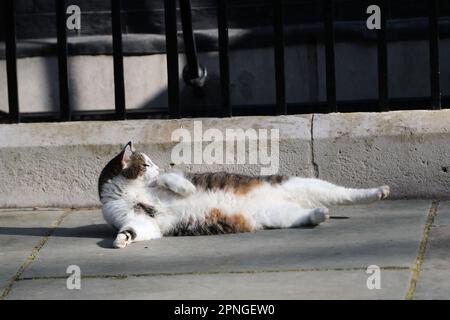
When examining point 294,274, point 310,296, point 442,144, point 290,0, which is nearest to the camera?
point 310,296

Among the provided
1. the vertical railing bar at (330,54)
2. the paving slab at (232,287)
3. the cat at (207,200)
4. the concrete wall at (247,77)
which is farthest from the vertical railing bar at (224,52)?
Answer: the concrete wall at (247,77)

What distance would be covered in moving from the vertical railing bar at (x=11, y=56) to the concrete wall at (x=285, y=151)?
0.15 metres

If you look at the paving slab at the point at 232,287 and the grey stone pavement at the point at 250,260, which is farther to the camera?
the grey stone pavement at the point at 250,260

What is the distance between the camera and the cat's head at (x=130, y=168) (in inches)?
233

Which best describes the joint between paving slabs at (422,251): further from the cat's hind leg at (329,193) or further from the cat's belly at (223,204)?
the cat's belly at (223,204)

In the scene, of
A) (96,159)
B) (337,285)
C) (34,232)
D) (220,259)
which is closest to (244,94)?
(96,159)

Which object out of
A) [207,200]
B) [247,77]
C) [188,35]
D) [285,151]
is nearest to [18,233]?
[207,200]

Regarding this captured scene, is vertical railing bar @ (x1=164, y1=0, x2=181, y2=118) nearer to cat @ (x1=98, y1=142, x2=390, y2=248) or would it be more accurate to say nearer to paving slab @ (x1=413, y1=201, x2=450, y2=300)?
cat @ (x1=98, y1=142, x2=390, y2=248)

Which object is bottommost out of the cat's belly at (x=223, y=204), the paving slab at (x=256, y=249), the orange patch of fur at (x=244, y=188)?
the paving slab at (x=256, y=249)

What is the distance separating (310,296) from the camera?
14.2 ft

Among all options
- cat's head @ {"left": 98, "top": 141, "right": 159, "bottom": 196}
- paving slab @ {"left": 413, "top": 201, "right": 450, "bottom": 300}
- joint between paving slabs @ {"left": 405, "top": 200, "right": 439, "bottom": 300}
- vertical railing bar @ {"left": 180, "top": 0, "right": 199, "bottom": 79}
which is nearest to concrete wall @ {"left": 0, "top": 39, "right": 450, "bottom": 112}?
vertical railing bar @ {"left": 180, "top": 0, "right": 199, "bottom": 79}

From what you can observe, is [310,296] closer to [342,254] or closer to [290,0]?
[342,254]

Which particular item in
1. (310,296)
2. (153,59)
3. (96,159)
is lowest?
(310,296)

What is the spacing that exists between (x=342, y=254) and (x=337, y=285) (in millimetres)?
584
